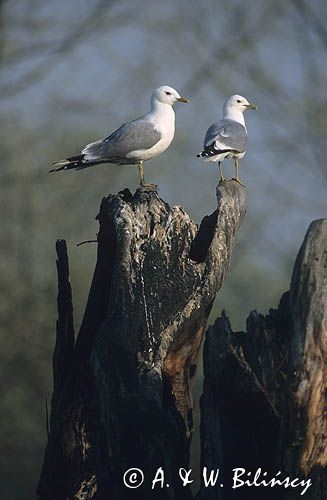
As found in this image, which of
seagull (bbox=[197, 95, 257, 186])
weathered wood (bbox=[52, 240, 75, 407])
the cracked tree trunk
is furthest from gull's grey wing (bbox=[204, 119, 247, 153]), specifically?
weathered wood (bbox=[52, 240, 75, 407])

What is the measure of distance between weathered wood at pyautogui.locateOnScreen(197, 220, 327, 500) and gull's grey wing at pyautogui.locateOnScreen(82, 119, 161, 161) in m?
2.61

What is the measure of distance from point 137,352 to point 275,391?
0.79 meters

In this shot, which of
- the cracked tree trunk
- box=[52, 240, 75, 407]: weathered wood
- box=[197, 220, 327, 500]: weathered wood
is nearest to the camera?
box=[197, 220, 327, 500]: weathered wood

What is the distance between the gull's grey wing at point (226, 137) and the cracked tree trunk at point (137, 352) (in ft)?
7.42

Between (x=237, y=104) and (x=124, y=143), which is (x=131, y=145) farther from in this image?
(x=237, y=104)

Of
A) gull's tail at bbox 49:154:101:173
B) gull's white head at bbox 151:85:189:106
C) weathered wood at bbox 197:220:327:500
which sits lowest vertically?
weathered wood at bbox 197:220:327:500

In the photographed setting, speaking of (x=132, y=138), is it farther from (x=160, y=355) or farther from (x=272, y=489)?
(x=272, y=489)

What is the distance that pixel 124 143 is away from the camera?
7871 mm

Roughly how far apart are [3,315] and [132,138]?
6.49 meters

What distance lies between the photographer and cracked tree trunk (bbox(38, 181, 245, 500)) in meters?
5.56

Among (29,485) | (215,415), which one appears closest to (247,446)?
(215,415)

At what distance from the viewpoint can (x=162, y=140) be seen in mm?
8008

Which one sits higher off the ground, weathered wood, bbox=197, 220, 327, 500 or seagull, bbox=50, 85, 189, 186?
seagull, bbox=50, 85, 189, 186

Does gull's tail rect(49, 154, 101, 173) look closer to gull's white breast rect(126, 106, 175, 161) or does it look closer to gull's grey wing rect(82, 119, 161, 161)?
gull's grey wing rect(82, 119, 161, 161)
